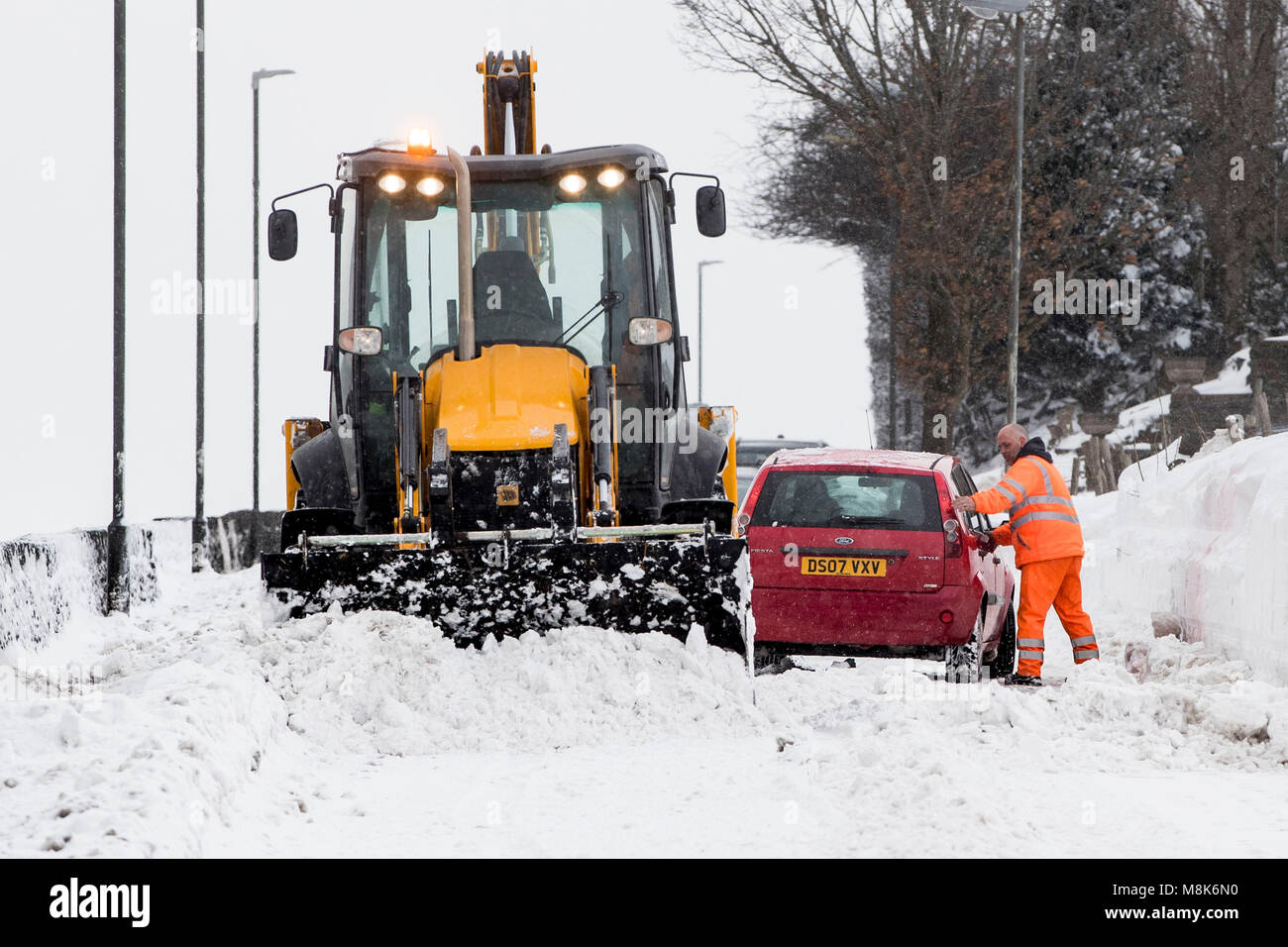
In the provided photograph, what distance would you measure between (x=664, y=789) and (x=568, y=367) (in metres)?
3.41

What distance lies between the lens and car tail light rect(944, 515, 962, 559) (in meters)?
10.2

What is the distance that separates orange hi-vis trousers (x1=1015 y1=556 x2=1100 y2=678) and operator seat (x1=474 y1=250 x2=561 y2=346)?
11.7 ft

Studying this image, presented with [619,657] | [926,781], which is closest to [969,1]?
[619,657]

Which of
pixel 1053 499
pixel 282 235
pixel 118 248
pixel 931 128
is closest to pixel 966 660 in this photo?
pixel 1053 499

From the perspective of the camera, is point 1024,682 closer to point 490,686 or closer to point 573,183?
point 490,686

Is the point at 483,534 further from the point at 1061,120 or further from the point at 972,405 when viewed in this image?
the point at 972,405

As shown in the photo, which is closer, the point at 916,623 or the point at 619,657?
the point at 619,657

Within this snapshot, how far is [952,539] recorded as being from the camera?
10234 millimetres

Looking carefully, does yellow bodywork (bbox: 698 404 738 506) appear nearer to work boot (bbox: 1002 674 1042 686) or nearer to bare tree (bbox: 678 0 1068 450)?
work boot (bbox: 1002 674 1042 686)

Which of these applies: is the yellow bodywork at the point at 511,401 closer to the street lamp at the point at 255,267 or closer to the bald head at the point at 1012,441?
the bald head at the point at 1012,441

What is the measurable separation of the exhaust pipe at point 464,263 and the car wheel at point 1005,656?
451cm

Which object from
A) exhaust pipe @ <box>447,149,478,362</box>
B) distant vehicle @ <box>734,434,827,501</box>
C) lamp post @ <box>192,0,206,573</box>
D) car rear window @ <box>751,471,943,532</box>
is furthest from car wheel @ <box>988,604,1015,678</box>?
lamp post @ <box>192,0,206,573</box>

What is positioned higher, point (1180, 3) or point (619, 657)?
point (1180, 3)

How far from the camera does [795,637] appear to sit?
10.3m
